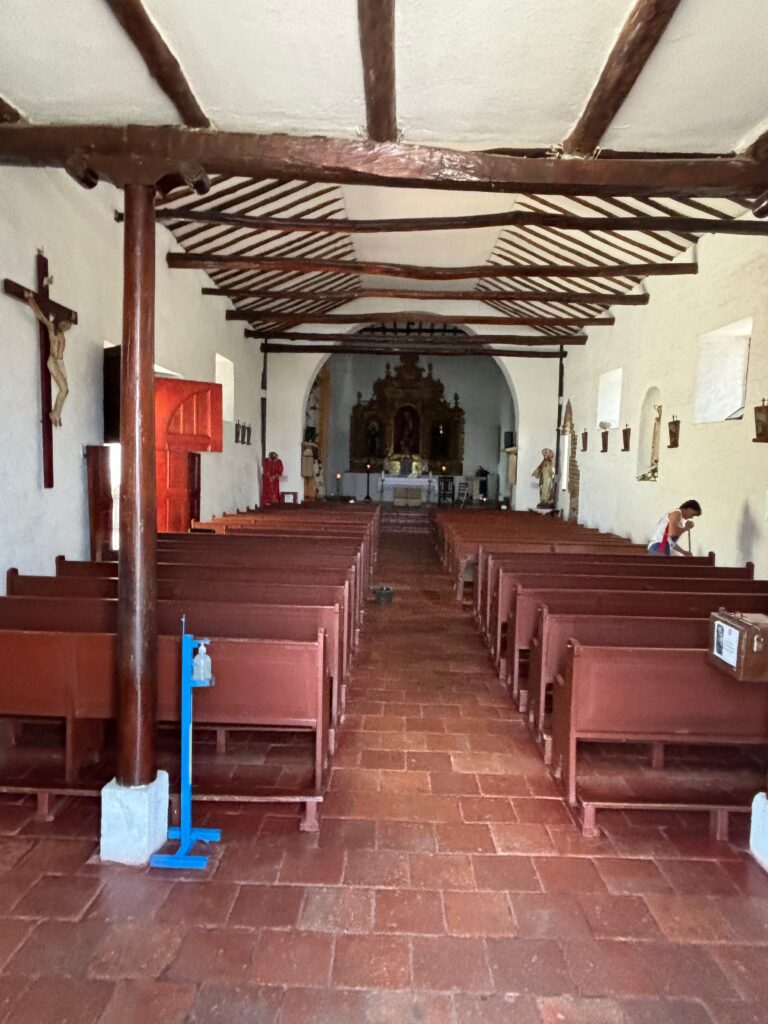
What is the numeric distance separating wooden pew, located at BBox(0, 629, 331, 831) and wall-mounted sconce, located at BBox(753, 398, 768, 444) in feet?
15.8

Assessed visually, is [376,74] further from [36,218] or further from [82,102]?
[36,218]

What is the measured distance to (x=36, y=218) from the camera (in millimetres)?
4719

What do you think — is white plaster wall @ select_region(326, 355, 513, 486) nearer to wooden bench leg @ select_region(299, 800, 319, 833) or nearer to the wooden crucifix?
the wooden crucifix

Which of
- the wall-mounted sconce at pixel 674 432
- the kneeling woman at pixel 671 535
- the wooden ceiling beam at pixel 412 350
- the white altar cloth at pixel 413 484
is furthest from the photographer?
the white altar cloth at pixel 413 484

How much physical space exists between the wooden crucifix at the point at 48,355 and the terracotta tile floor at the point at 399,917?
262cm

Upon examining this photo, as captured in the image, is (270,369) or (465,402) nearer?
(270,369)

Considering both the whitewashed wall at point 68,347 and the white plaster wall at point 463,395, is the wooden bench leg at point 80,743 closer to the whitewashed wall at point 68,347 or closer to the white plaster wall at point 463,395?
the whitewashed wall at point 68,347

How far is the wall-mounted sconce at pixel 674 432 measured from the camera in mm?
8215

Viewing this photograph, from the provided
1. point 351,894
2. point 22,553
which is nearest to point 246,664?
point 351,894

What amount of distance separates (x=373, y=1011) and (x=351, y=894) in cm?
58

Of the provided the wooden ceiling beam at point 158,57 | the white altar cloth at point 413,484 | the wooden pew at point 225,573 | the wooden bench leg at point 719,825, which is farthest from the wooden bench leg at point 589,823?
the white altar cloth at point 413,484

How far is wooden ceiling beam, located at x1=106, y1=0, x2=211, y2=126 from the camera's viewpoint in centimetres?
231

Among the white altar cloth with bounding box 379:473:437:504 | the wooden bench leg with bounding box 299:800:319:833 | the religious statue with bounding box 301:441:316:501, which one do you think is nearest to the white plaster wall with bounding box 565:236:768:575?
the wooden bench leg with bounding box 299:800:319:833

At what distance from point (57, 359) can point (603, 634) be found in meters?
4.26
